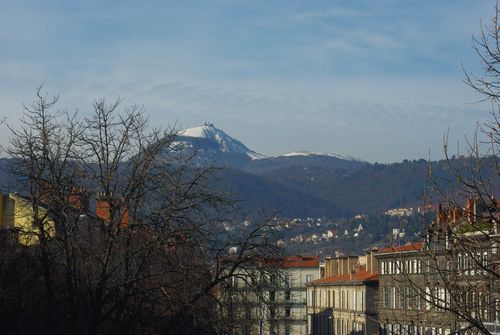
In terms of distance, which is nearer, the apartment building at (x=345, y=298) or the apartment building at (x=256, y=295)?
the apartment building at (x=256, y=295)

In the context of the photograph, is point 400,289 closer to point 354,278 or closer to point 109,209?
point 109,209

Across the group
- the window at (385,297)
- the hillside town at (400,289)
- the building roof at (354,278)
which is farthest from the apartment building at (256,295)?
the building roof at (354,278)

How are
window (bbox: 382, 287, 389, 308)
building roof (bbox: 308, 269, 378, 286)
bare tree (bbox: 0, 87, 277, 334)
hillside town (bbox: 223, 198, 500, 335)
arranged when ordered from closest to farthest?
1. hillside town (bbox: 223, 198, 500, 335)
2. bare tree (bbox: 0, 87, 277, 334)
3. window (bbox: 382, 287, 389, 308)
4. building roof (bbox: 308, 269, 378, 286)

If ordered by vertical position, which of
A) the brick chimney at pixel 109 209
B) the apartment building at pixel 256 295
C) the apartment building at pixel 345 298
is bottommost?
the apartment building at pixel 345 298

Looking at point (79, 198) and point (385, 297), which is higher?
point (79, 198)

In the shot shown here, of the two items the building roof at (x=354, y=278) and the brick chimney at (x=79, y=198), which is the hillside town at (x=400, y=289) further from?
the brick chimney at (x=79, y=198)

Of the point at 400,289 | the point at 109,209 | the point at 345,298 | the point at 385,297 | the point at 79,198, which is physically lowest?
the point at 345,298

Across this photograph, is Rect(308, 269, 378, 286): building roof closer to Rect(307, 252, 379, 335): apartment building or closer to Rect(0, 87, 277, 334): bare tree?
Rect(307, 252, 379, 335): apartment building

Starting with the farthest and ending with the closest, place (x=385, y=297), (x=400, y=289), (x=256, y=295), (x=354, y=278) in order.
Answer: (x=354, y=278)
(x=385, y=297)
(x=256, y=295)
(x=400, y=289)

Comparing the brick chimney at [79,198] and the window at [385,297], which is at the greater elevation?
the brick chimney at [79,198]

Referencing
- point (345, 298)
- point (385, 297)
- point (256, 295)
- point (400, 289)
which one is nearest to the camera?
point (400, 289)

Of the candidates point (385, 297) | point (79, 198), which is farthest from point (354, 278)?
point (79, 198)

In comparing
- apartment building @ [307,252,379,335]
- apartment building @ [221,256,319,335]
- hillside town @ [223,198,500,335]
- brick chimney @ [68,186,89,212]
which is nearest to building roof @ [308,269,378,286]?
apartment building @ [307,252,379,335]

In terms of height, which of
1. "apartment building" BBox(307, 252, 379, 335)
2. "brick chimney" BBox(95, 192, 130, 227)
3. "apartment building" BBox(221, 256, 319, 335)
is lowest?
"apartment building" BBox(307, 252, 379, 335)
